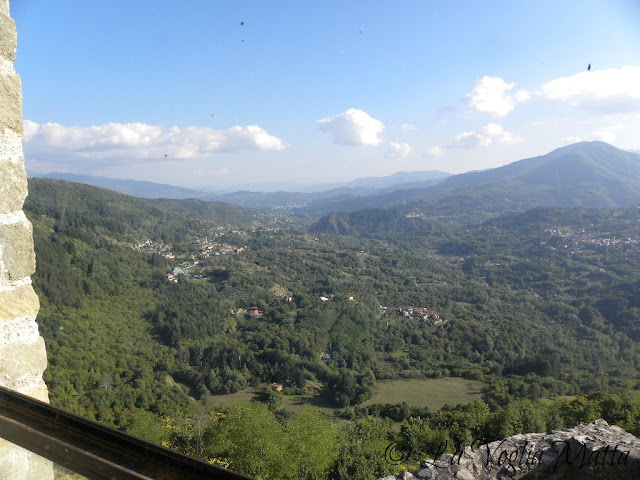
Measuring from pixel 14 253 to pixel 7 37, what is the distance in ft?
3.73

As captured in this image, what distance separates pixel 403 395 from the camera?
108 feet

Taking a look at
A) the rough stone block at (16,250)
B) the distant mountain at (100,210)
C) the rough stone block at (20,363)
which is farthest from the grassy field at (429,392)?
the distant mountain at (100,210)

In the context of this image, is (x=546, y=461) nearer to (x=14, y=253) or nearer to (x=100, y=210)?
(x=14, y=253)

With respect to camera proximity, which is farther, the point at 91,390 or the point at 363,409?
the point at 363,409

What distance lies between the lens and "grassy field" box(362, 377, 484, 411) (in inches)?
1200

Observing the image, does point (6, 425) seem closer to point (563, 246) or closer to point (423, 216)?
point (563, 246)

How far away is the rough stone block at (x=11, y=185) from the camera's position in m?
1.79

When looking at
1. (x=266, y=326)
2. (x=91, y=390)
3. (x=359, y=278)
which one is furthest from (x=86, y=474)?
(x=359, y=278)

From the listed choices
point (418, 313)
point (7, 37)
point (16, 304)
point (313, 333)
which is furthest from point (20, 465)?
point (418, 313)

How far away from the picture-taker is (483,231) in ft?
419

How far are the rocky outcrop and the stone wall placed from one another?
2.58m

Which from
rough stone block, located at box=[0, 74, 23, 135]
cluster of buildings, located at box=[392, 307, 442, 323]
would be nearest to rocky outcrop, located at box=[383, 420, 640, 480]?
rough stone block, located at box=[0, 74, 23, 135]

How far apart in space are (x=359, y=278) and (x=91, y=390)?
58.5m

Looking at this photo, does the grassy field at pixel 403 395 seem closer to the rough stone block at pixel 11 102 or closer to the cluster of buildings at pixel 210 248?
the rough stone block at pixel 11 102
